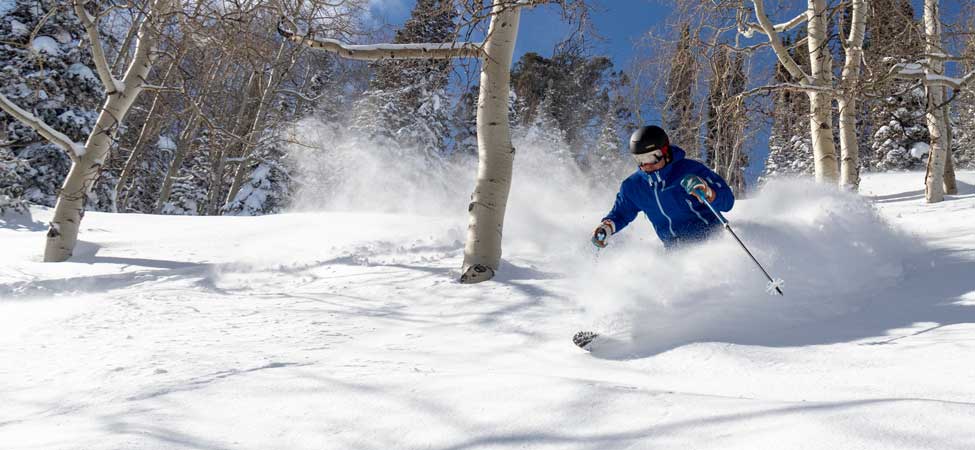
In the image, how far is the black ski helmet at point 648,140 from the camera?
14.7 feet

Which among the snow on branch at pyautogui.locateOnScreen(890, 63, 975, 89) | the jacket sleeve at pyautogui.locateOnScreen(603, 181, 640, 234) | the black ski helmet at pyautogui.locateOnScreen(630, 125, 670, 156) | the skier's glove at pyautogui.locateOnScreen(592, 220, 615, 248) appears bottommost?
the skier's glove at pyautogui.locateOnScreen(592, 220, 615, 248)

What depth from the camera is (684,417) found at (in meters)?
1.76

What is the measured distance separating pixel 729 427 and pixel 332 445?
127 centimetres

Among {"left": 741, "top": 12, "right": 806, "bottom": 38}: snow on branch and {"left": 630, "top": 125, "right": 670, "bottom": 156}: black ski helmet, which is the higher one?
{"left": 741, "top": 12, "right": 806, "bottom": 38}: snow on branch

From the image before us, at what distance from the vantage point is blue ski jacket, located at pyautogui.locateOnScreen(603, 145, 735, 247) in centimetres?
452

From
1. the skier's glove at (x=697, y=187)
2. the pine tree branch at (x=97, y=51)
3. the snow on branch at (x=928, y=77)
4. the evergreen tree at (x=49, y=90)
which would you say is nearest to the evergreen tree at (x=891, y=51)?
the snow on branch at (x=928, y=77)

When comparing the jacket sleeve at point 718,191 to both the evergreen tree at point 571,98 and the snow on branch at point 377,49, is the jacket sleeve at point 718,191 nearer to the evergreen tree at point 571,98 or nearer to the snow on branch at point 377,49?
the snow on branch at point 377,49

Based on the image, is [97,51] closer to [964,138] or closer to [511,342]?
[511,342]

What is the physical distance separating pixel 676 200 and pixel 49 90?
751 inches

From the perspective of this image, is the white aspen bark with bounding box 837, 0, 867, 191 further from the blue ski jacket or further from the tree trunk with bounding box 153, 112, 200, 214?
the tree trunk with bounding box 153, 112, 200, 214

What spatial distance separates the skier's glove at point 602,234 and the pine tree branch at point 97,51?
6.74m

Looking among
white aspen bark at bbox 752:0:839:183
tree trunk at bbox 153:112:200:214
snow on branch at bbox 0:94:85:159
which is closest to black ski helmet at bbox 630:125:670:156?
white aspen bark at bbox 752:0:839:183

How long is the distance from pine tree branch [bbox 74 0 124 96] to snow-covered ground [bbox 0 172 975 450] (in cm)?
235

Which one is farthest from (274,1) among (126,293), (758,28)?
(758,28)
